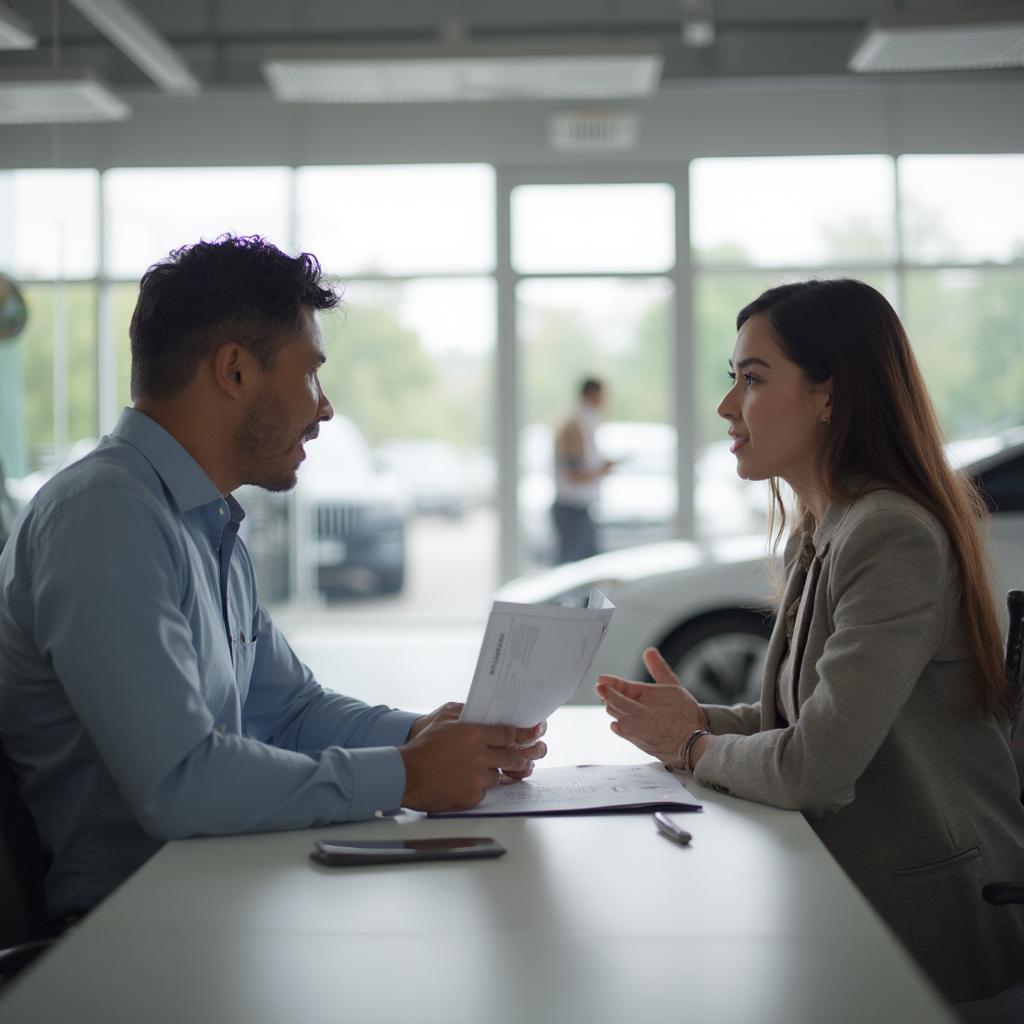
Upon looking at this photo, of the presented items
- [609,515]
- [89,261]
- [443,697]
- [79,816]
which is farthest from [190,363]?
[89,261]

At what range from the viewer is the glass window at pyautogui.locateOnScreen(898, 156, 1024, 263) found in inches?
349

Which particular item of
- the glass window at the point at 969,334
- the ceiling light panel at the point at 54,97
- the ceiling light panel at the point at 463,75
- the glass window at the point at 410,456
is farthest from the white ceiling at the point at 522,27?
the ceiling light panel at the point at 463,75

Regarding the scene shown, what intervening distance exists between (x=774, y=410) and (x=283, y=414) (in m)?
0.79

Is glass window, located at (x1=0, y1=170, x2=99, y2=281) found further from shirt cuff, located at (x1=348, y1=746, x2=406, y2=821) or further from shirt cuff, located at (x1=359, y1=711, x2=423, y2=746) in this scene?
shirt cuff, located at (x1=348, y1=746, x2=406, y2=821)

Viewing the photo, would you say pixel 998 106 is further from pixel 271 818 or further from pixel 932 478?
pixel 271 818

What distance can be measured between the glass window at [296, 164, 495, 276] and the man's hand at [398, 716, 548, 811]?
7.57 m

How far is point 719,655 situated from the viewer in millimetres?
4715

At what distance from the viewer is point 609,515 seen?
891 centimetres

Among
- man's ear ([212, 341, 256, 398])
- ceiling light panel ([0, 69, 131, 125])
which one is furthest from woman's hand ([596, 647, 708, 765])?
ceiling light panel ([0, 69, 131, 125])

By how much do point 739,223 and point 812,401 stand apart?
718 centimetres

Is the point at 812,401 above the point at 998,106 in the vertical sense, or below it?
below

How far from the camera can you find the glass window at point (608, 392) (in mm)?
8914

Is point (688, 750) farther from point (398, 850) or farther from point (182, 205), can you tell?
point (182, 205)

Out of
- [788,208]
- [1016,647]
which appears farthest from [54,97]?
[1016,647]
